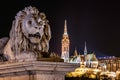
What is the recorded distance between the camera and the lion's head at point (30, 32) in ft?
25.3

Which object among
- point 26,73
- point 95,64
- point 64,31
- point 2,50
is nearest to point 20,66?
point 26,73

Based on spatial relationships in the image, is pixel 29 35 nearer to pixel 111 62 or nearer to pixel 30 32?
pixel 30 32

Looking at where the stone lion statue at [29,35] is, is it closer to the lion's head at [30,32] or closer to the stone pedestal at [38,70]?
the lion's head at [30,32]

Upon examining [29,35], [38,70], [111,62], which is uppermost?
[111,62]

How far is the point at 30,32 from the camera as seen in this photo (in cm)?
769

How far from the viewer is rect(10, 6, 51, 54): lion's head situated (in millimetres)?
7699

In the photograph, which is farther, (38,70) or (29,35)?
(29,35)

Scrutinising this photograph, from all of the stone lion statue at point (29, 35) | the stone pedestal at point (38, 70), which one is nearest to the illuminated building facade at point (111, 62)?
the stone lion statue at point (29, 35)

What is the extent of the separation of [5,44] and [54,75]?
70.2 inches

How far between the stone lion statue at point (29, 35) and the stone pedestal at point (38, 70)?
263 mm

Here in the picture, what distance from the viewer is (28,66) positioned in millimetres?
7223

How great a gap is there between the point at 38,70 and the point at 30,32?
85 cm

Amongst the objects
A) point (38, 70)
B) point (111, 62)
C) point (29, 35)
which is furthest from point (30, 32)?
point (111, 62)

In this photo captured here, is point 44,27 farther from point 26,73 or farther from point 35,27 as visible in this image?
point 26,73
